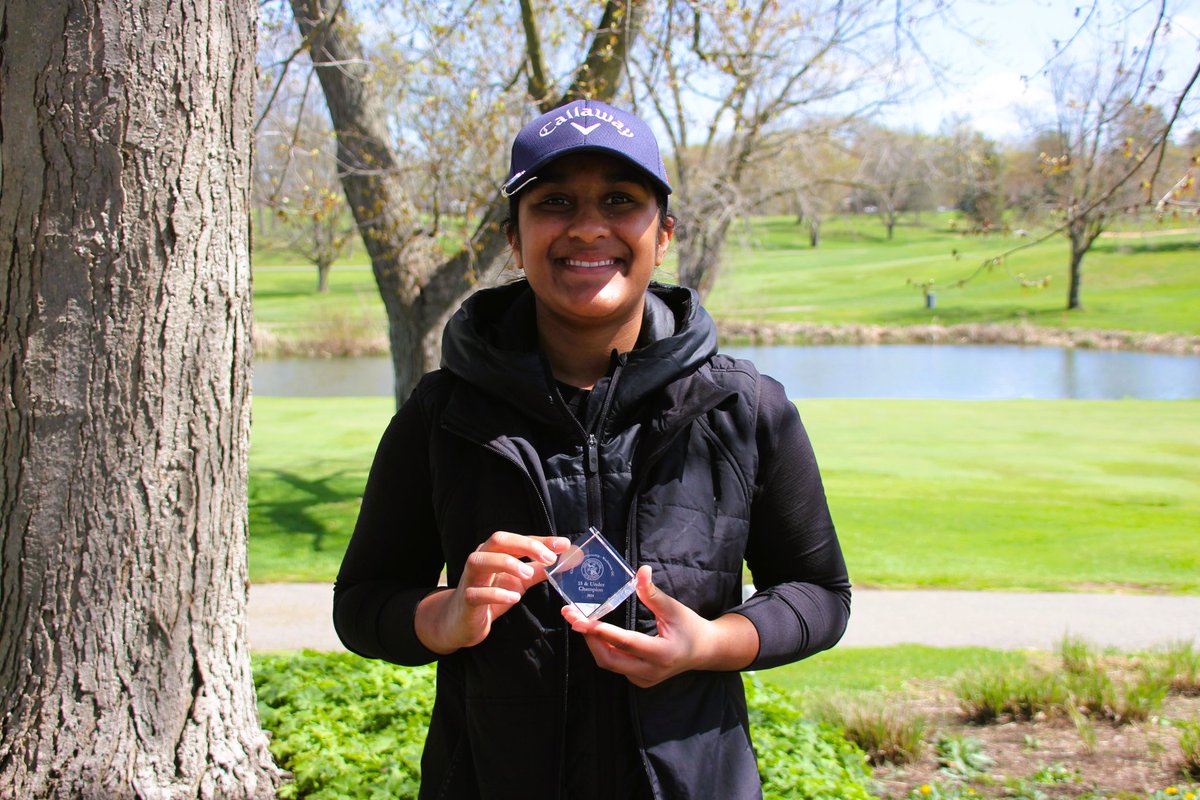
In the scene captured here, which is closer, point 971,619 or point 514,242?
point 514,242

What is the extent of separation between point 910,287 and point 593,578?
4085cm

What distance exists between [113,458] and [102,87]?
3.34 ft

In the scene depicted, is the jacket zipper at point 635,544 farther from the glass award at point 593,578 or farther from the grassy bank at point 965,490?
the grassy bank at point 965,490

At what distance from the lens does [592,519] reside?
1.84 metres

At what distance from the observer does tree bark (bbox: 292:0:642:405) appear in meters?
9.30

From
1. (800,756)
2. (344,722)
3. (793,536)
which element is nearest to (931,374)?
(800,756)

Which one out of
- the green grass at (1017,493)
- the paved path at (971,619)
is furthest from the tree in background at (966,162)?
the paved path at (971,619)

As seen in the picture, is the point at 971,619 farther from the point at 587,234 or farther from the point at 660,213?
the point at 587,234

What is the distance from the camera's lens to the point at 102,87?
9.81 feet

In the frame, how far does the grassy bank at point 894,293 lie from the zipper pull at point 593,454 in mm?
19765

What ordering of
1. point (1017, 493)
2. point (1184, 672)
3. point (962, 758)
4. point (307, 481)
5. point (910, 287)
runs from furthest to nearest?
point (910, 287)
point (307, 481)
point (1017, 493)
point (1184, 672)
point (962, 758)

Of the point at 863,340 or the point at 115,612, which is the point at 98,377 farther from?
the point at 863,340

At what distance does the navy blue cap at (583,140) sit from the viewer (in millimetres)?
1851

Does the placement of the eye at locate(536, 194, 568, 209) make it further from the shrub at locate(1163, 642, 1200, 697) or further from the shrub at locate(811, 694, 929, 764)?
the shrub at locate(1163, 642, 1200, 697)
